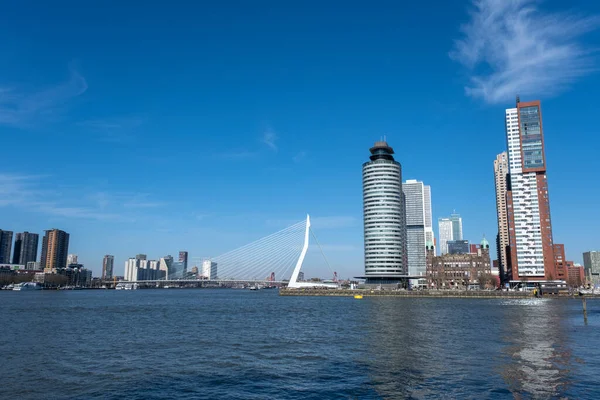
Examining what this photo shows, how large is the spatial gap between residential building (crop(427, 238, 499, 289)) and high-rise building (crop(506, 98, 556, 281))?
1196 cm

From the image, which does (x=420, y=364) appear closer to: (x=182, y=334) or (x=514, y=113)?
(x=182, y=334)

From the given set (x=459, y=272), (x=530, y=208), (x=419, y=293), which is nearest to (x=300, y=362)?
(x=419, y=293)

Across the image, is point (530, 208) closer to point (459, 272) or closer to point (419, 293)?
point (459, 272)

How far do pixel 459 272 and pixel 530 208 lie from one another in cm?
3764

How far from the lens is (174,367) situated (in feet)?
104

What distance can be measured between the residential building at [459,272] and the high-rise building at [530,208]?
11958 mm

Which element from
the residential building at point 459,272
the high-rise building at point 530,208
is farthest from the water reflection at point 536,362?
the high-rise building at point 530,208

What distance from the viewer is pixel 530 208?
593 feet

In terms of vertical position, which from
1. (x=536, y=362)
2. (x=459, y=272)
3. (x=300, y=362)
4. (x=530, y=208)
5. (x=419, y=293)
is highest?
(x=530, y=208)

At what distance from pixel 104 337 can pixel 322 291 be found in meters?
127

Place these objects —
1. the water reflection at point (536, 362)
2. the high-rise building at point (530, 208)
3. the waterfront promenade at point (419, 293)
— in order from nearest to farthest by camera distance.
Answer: the water reflection at point (536, 362) → the waterfront promenade at point (419, 293) → the high-rise building at point (530, 208)

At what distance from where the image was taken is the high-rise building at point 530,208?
17733cm

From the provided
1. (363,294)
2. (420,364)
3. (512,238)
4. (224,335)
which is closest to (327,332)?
(224,335)

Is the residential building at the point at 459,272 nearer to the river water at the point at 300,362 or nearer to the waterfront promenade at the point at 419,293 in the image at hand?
the waterfront promenade at the point at 419,293
